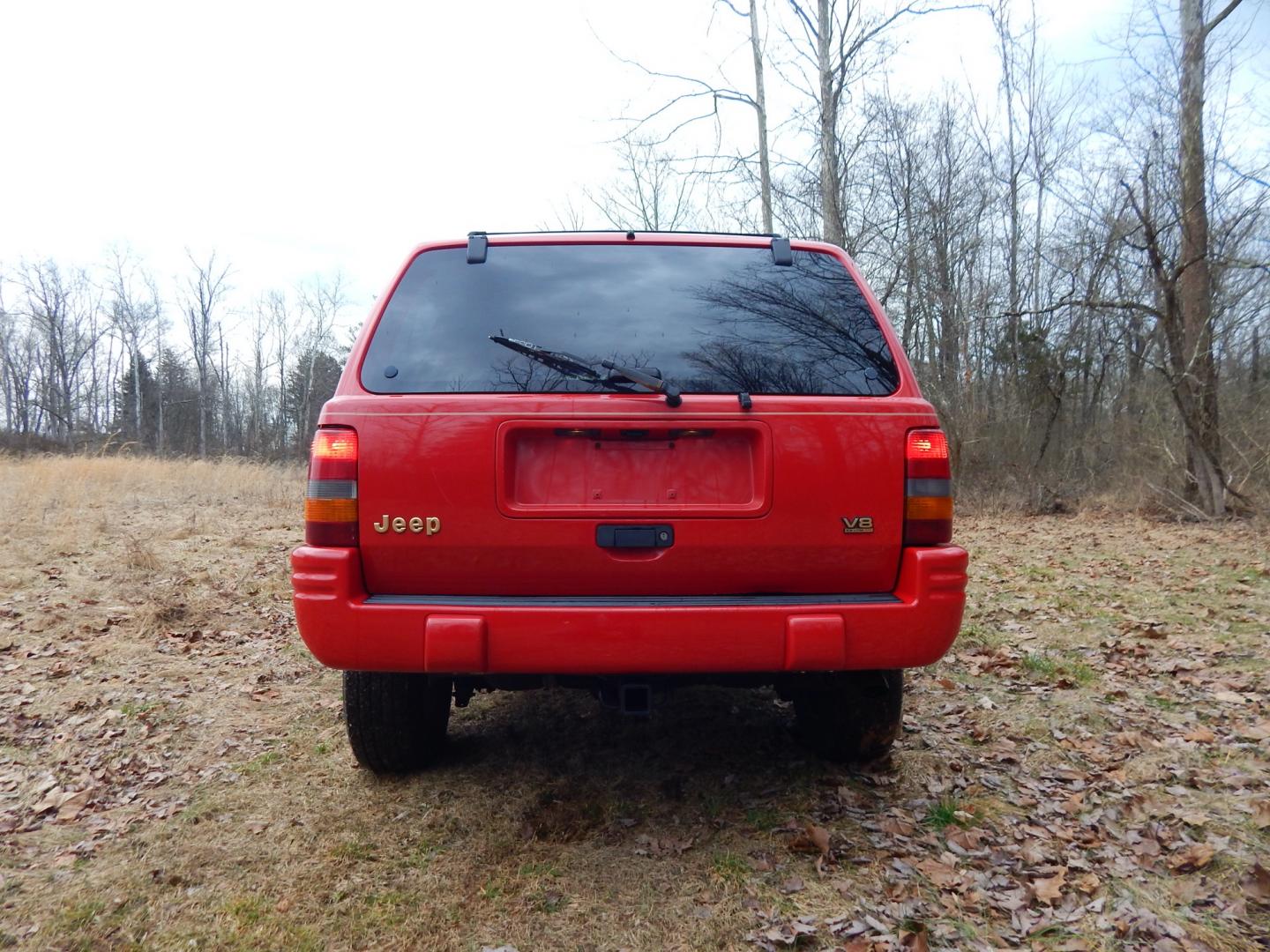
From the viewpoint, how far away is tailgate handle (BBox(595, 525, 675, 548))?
7.58 ft

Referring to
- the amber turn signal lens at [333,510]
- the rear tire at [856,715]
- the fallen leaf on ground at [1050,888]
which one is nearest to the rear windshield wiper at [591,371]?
the amber turn signal lens at [333,510]

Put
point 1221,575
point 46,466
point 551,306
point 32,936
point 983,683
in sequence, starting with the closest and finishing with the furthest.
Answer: point 32,936 → point 551,306 → point 983,683 → point 1221,575 → point 46,466

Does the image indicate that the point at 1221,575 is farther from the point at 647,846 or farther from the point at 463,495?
the point at 463,495

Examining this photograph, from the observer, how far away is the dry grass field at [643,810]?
2240 millimetres

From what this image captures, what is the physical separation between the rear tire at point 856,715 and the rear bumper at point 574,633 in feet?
1.66

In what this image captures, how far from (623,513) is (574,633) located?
0.38 meters

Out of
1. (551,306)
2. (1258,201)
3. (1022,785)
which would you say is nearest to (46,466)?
(551,306)

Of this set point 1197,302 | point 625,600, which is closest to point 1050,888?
point 625,600

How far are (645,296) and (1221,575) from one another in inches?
263

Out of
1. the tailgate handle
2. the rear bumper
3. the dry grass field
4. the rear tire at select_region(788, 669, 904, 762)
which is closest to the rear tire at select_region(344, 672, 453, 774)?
the dry grass field

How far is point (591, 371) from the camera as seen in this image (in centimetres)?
240

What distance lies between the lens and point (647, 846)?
266 cm

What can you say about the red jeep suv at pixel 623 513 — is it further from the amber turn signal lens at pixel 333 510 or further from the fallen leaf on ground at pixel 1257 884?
the fallen leaf on ground at pixel 1257 884

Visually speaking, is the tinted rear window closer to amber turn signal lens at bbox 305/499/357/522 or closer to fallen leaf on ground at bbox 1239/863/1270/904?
amber turn signal lens at bbox 305/499/357/522
